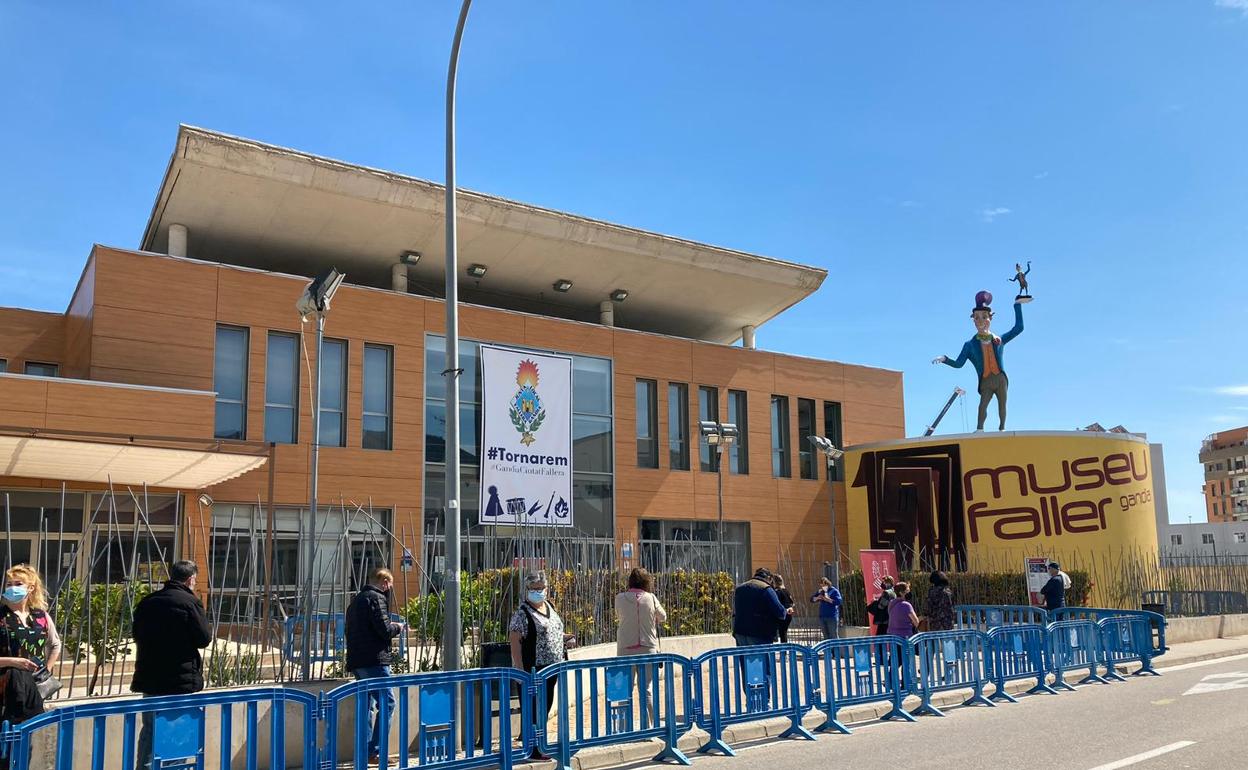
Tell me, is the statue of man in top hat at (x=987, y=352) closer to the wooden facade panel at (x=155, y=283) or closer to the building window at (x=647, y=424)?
the building window at (x=647, y=424)

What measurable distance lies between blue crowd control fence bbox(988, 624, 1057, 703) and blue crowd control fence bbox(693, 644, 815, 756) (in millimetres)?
3801

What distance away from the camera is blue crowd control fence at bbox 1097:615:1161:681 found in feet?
53.7

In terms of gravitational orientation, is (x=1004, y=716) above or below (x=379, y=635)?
below

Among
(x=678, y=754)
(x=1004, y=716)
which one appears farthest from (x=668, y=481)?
(x=678, y=754)

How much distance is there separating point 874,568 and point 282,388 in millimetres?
14231

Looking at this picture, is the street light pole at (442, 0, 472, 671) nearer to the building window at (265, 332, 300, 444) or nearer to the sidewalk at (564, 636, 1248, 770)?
the sidewalk at (564, 636, 1248, 770)

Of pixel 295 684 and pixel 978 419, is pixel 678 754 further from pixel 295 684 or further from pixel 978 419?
pixel 978 419

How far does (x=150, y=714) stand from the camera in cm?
703

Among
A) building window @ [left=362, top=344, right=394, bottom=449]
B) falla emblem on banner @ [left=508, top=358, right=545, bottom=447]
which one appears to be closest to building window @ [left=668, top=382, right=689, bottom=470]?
falla emblem on banner @ [left=508, top=358, right=545, bottom=447]

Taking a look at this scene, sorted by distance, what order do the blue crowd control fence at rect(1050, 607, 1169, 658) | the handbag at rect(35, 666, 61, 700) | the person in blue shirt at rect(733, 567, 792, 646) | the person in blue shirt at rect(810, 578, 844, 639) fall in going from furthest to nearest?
the person in blue shirt at rect(810, 578, 844, 639) < the blue crowd control fence at rect(1050, 607, 1169, 658) < the person in blue shirt at rect(733, 567, 792, 646) < the handbag at rect(35, 666, 61, 700)

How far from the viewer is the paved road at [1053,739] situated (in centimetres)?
897

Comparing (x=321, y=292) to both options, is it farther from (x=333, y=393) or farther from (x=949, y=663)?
(x=333, y=393)

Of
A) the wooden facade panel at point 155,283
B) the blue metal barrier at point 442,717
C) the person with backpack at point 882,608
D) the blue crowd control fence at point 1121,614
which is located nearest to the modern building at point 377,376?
the wooden facade panel at point 155,283

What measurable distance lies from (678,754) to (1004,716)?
15.1 feet
